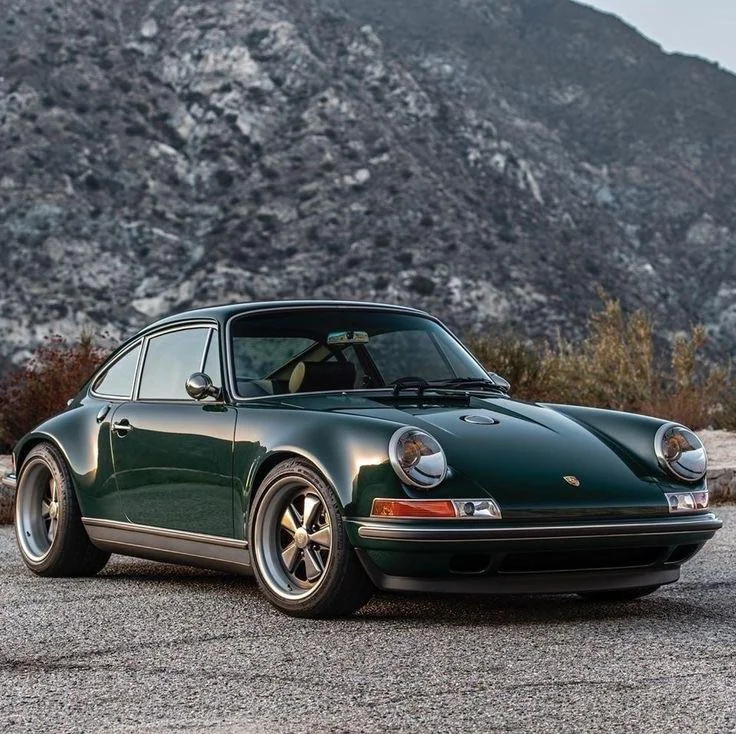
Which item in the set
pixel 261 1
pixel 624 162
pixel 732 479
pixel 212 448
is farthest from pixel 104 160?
pixel 212 448

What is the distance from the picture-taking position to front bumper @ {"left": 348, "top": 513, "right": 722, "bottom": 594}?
5215 mm

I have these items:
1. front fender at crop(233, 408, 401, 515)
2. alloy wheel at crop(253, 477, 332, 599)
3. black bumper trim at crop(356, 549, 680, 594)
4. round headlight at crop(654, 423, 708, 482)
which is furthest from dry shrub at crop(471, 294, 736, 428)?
black bumper trim at crop(356, 549, 680, 594)

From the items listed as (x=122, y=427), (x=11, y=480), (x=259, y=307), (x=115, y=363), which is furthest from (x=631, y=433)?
(x=11, y=480)

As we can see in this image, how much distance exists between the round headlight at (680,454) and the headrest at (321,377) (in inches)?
59.1

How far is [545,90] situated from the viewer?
9450 cm

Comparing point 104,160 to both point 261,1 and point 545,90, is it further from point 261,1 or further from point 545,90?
point 545,90

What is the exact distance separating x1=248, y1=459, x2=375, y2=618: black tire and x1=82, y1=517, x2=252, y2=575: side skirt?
181 mm

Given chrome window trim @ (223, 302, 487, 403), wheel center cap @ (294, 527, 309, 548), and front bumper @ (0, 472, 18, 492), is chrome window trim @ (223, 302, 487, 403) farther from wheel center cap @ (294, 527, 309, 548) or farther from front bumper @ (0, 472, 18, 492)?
front bumper @ (0, 472, 18, 492)

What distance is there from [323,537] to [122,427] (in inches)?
72.7

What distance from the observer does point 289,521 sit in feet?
18.9

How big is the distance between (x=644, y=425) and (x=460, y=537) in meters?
1.43

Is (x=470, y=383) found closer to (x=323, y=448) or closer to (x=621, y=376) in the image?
(x=323, y=448)

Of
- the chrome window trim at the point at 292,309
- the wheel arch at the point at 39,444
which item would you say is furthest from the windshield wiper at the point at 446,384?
the wheel arch at the point at 39,444

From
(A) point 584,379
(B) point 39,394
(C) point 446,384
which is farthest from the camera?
(A) point 584,379
